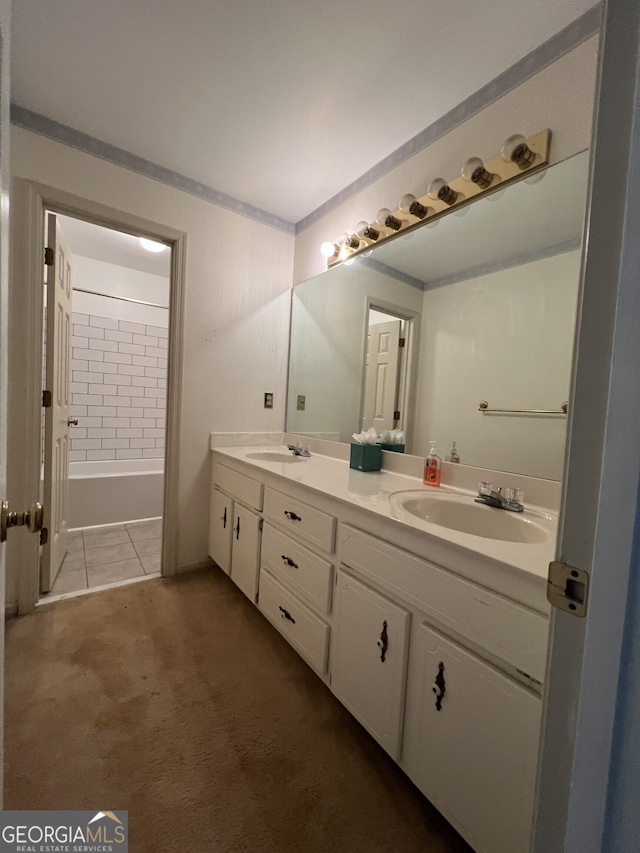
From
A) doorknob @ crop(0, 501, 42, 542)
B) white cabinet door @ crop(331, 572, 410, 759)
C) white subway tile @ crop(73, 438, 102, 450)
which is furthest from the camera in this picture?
white subway tile @ crop(73, 438, 102, 450)

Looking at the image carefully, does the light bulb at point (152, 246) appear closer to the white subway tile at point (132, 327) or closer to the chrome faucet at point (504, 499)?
the white subway tile at point (132, 327)

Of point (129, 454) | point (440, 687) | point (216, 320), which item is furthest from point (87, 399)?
point (440, 687)

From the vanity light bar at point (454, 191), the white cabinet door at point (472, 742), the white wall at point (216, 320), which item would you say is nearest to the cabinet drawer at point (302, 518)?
the white cabinet door at point (472, 742)

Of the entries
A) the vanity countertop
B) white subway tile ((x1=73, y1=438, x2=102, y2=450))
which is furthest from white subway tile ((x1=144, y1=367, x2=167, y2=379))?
the vanity countertop

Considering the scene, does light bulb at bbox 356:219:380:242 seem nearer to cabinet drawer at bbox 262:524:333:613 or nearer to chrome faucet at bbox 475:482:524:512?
chrome faucet at bbox 475:482:524:512

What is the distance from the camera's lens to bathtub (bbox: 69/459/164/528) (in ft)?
9.02

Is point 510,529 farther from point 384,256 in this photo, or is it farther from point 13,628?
point 13,628

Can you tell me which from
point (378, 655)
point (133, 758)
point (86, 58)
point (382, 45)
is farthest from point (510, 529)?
point (86, 58)

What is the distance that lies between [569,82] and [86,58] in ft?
5.63

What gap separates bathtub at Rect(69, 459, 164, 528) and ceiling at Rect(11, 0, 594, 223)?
232 centimetres

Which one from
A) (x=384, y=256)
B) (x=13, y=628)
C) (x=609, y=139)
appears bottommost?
(x=13, y=628)

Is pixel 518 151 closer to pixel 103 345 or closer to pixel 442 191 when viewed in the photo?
pixel 442 191

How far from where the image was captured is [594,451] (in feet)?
1.22

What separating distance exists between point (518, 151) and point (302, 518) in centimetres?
149
